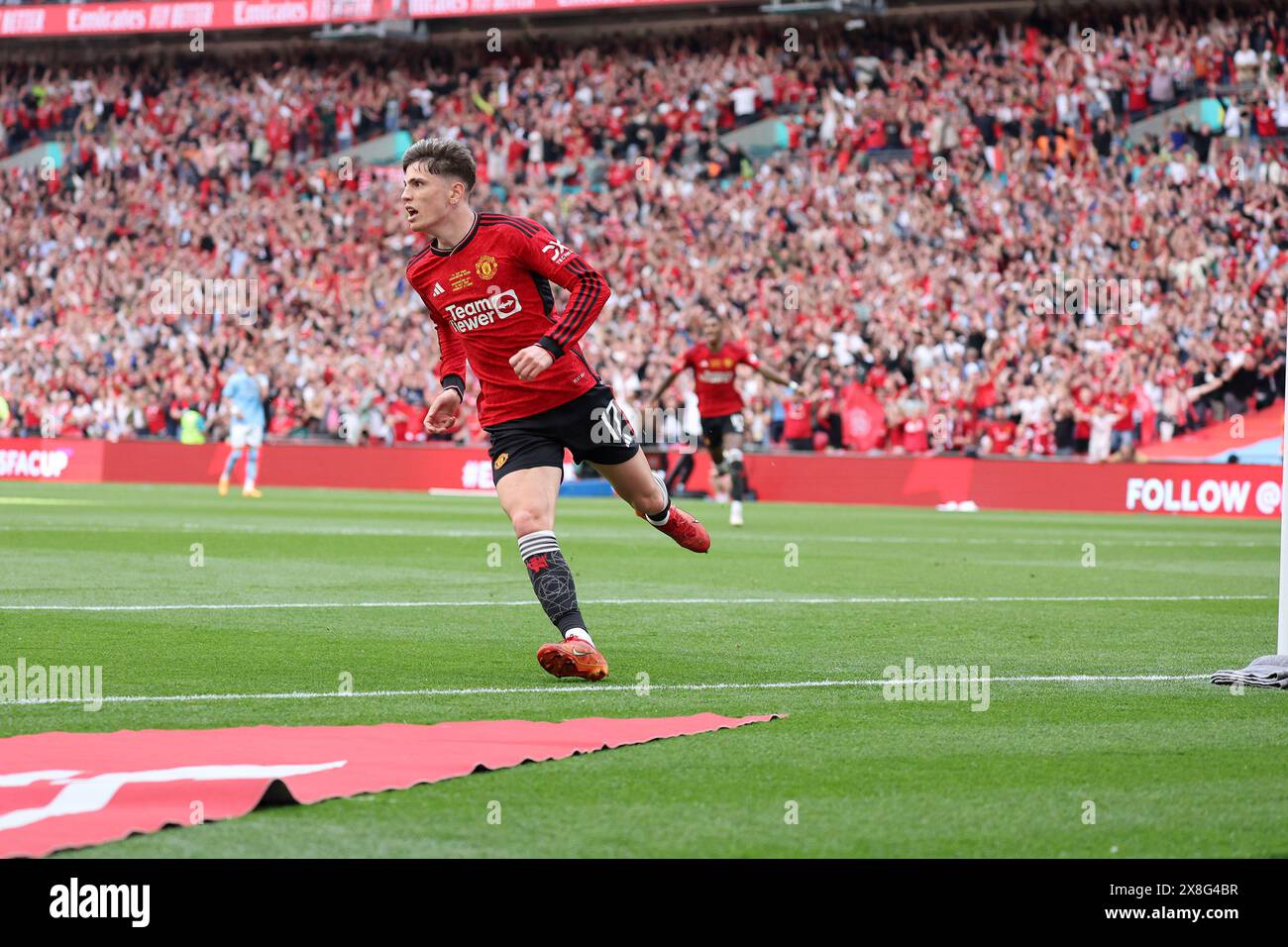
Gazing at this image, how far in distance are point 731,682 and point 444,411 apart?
1.89 meters

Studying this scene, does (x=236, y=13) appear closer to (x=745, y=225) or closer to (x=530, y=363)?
(x=745, y=225)

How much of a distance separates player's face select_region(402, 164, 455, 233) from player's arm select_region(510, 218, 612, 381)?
1.12 feet

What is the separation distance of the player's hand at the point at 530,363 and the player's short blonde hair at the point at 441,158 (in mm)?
964

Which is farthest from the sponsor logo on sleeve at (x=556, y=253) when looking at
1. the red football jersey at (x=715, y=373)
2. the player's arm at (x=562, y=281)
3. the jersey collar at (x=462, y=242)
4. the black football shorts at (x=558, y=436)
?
the red football jersey at (x=715, y=373)

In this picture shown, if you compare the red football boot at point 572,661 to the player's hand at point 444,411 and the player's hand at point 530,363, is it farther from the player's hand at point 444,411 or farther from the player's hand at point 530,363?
the player's hand at point 444,411

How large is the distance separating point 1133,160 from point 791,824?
30501mm

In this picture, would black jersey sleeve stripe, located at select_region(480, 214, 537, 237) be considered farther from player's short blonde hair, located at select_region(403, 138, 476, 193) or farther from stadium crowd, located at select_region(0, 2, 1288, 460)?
stadium crowd, located at select_region(0, 2, 1288, 460)

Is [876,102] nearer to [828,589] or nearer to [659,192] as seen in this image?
[659,192]

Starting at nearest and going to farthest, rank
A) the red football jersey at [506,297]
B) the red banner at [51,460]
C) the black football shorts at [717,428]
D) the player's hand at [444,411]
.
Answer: the red football jersey at [506,297]
the player's hand at [444,411]
the black football shorts at [717,428]
the red banner at [51,460]

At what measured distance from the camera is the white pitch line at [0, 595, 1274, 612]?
1112 cm

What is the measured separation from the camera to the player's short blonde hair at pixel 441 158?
823cm

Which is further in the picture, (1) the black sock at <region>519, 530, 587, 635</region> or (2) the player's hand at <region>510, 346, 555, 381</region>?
(1) the black sock at <region>519, 530, 587, 635</region>

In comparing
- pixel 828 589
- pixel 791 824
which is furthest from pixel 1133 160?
pixel 791 824

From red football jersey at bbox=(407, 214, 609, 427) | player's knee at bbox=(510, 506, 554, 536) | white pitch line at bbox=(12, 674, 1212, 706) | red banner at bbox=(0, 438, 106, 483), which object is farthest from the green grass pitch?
red banner at bbox=(0, 438, 106, 483)
